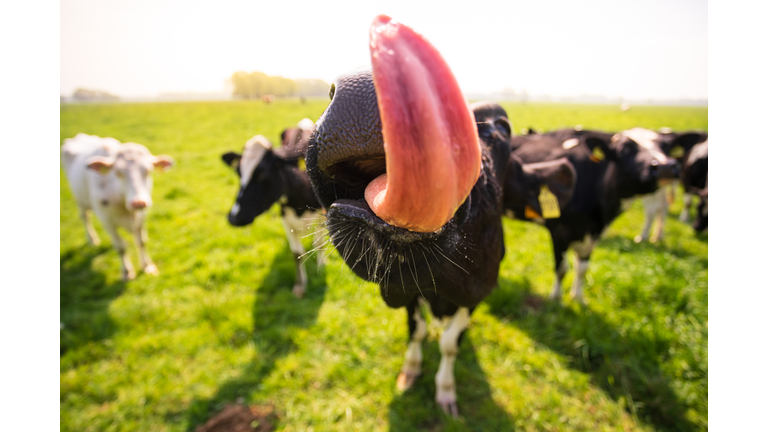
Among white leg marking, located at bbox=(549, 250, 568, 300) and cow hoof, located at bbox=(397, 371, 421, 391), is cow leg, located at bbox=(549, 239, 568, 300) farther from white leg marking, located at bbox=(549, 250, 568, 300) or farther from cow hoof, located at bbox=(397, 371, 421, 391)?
cow hoof, located at bbox=(397, 371, 421, 391)

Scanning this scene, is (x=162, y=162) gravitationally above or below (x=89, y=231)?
above

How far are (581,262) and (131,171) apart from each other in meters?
5.77

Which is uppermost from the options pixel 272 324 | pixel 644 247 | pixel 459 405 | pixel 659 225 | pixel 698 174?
pixel 698 174

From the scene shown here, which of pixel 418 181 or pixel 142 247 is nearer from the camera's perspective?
pixel 418 181

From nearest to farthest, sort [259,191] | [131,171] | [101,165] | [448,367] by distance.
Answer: [448,367] < [259,191] < [101,165] < [131,171]

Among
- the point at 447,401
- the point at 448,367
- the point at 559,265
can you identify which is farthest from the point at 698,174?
the point at 447,401

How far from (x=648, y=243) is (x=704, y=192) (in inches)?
55.8

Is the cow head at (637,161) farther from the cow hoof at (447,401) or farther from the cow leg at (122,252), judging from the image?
the cow leg at (122,252)

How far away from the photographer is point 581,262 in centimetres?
380

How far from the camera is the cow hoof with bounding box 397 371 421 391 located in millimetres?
2816

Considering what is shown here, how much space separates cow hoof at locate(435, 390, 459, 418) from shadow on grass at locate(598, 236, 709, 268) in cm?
392

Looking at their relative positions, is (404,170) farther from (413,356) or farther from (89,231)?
(89,231)

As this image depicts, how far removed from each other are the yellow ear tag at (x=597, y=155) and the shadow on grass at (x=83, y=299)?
5859 mm

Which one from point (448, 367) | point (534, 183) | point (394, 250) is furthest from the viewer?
point (448, 367)
